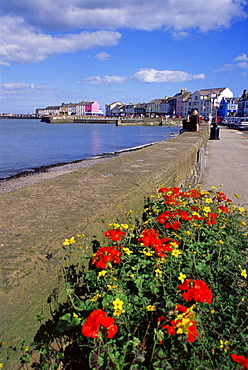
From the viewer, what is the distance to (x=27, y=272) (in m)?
1.36

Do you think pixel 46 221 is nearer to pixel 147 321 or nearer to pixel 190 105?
pixel 147 321

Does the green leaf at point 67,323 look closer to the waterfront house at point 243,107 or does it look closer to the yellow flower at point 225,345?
the yellow flower at point 225,345

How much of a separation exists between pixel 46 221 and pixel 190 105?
117008 mm

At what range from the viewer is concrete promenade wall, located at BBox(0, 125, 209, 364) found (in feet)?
4.19

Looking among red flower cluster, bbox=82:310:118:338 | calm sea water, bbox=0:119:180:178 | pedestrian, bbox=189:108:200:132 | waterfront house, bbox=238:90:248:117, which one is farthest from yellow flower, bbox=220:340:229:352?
waterfront house, bbox=238:90:248:117

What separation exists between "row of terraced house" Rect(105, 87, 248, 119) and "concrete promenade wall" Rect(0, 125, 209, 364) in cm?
7478

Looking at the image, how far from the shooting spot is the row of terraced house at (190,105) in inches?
3900

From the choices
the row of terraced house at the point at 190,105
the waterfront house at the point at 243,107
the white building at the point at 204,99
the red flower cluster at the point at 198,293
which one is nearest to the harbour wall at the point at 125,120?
the white building at the point at 204,99

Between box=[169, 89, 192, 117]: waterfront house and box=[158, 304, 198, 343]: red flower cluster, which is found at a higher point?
box=[169, 89, 192, 117]: waterfront house

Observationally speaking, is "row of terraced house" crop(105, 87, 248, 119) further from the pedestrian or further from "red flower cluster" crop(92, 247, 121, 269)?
"red flower cluster" crop(92, 247, 121, 269)

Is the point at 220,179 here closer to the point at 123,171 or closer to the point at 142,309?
the point at 123,171

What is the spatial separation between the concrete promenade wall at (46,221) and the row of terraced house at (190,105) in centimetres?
7478

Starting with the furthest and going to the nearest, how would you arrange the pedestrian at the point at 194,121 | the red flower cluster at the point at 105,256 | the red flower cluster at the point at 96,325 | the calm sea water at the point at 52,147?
the calm sea water at the point at 52,147
the pedestrian at the point at 194,121
the red flower cluster at the point at 105,256
the red flower cluster at the point at 96,325

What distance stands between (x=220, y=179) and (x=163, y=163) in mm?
3614
